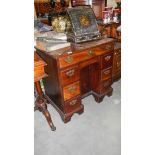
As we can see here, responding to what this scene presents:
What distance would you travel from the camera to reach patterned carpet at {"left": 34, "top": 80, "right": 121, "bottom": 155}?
173cm

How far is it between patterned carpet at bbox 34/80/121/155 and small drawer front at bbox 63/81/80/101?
14.2 inches

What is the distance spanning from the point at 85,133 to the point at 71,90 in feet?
1.64

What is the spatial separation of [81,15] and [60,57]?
25.6 inches

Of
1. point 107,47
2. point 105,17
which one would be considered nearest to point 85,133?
point 107,47

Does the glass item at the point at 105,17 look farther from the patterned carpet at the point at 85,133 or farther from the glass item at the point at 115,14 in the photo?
the patterned carpet at the point at 85,133

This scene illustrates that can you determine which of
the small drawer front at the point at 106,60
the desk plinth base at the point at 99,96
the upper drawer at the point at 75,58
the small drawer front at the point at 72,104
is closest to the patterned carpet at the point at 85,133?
the desk plinth base at the point at 99,96

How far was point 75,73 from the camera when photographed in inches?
73.4

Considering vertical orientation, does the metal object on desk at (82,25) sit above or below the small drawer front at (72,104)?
above

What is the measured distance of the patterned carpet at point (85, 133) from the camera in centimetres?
173

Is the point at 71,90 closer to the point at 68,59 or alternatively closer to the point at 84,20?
the point at 68,59

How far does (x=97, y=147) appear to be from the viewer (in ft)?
5.71

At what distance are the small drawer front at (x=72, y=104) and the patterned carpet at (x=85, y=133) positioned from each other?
165mm
